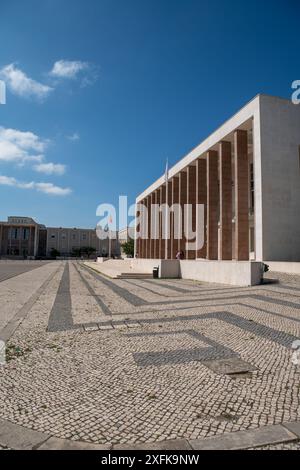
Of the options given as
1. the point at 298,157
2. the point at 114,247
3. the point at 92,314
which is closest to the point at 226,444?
the point at 92,314

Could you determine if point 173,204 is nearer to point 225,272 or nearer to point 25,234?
point 225,272

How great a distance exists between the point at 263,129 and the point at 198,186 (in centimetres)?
1019

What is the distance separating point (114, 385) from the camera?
3775 millimetres

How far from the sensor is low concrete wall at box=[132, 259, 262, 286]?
13.9 m

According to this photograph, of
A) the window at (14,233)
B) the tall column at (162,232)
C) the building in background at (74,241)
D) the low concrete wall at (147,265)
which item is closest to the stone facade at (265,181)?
the low concrete wall at (147,265)

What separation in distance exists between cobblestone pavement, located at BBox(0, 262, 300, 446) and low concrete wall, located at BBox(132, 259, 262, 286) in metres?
5.96

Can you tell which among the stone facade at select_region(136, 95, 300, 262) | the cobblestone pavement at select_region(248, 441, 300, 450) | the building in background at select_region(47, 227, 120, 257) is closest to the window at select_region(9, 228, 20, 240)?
the building in background at select_region(47, 227, 120, 257)

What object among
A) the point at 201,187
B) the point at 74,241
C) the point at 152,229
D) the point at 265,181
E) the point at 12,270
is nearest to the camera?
the point at 265,181

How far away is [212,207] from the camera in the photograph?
28531 millimetres

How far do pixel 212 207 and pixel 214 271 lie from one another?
1235cm

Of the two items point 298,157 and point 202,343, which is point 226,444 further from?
point 298,157

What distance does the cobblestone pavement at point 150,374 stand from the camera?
2.93 m

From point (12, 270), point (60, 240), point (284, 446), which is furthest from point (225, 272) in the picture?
point (60, 240)

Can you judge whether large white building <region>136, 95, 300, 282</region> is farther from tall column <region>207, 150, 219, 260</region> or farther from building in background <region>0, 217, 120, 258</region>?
building in background <region>0, 217, 120, 258</region>
